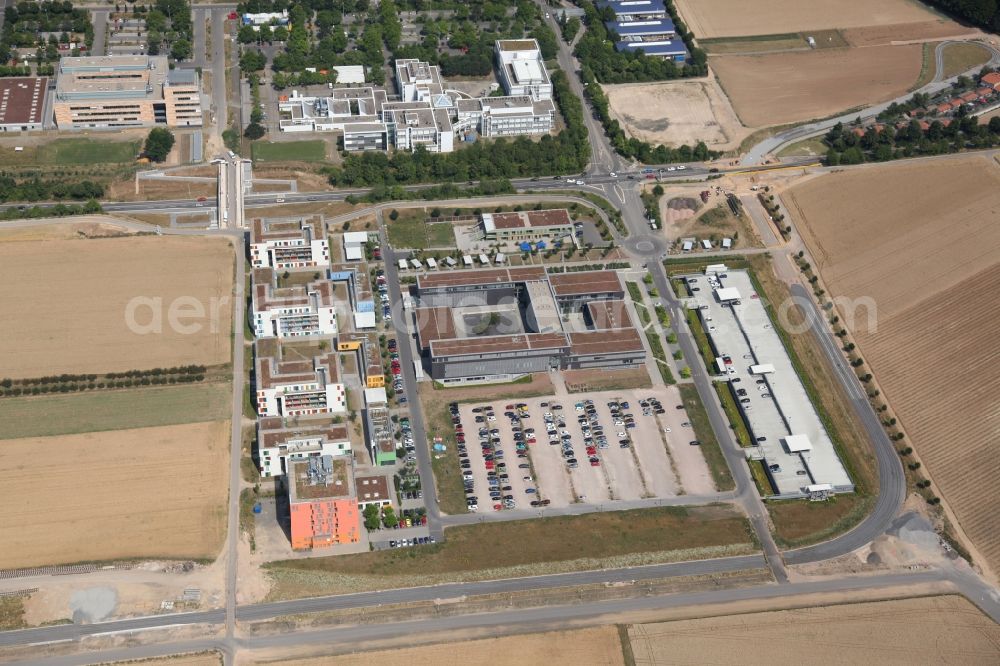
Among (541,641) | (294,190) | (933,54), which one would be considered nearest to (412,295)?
(294,190)

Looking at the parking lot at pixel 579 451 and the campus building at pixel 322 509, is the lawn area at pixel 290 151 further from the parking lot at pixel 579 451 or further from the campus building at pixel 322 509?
the campus building at pixel 322 509

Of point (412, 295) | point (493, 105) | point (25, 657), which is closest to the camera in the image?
point (25, 657)

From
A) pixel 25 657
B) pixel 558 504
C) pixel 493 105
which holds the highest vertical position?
pixel 493 105

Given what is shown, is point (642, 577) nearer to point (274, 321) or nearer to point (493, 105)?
point (274, 321)

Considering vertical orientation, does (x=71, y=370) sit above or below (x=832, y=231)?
below

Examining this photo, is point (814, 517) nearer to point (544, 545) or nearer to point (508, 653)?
point (544, 545)

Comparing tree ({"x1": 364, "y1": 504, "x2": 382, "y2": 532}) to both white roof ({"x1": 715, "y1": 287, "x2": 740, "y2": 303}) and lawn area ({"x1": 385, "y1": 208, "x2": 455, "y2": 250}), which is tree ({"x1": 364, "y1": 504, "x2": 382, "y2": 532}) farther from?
white roof ({"x1": 715, "y1": 287, "x2": 740, "y2": 303})

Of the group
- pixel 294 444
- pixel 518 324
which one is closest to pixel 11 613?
pixel 294 444
